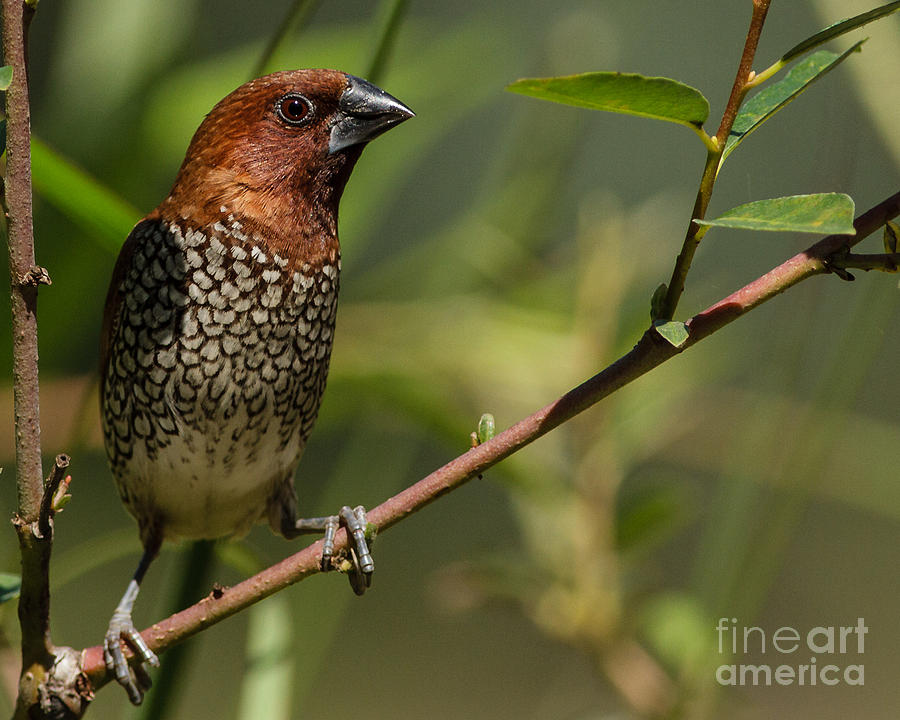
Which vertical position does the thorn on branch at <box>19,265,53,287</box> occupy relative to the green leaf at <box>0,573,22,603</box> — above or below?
above

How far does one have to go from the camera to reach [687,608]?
204cm

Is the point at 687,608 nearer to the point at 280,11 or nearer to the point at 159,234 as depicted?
the point at 159,234

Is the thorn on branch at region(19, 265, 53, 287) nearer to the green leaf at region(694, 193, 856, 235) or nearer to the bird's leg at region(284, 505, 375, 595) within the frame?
the bird's leg at region(284, 505, 375, 595)

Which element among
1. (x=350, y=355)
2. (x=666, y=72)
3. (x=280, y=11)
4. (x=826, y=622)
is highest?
(x=280, y=11)

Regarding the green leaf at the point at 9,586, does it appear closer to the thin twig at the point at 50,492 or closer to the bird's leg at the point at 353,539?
the thin twig at the point at 50,492

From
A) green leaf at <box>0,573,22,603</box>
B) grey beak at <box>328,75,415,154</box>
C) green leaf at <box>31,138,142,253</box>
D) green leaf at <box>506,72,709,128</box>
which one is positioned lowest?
green leaf at <box>0,573,22,603</box>

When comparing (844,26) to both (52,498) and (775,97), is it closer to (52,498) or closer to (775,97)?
(775,97)

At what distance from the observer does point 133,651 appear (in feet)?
6.01

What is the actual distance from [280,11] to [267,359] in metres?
4.23

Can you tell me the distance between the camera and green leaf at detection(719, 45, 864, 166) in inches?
46.7

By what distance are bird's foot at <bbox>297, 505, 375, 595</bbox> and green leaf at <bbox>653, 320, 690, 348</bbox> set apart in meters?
0.47

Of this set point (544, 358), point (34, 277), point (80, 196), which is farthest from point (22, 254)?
point (544, 358)

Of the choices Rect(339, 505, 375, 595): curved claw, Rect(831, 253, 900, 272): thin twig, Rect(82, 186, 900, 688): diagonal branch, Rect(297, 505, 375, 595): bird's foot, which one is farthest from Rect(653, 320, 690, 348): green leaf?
Rect(339, 505, 375, 595): curved claw

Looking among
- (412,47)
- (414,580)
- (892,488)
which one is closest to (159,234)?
(412,47)
